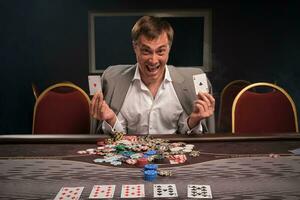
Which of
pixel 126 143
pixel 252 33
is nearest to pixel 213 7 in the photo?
pixel 252 33

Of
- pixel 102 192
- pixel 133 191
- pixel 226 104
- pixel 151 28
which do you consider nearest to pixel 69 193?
pixel 102 192

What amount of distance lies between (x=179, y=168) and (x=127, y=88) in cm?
101

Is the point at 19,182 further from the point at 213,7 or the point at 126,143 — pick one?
the point at 213,7

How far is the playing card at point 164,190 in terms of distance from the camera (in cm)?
126

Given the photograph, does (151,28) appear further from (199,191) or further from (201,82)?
(199,191)

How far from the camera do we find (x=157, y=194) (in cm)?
127

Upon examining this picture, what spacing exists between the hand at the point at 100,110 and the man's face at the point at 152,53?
1.21 ft

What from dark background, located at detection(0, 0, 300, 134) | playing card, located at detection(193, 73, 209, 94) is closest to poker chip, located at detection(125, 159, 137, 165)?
playing card, located at detection(193, 73, 209, 94)

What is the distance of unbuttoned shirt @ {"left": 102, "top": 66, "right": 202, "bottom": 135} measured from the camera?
94.1 inches

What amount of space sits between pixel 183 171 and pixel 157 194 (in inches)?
9.7

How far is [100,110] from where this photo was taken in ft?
6.79

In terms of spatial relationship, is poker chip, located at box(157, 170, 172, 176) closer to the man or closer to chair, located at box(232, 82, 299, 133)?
the man

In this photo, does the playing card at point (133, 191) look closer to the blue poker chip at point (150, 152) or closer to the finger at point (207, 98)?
the blue poker chip at point (150, 152)

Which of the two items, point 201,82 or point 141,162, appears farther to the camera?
point 201,82
